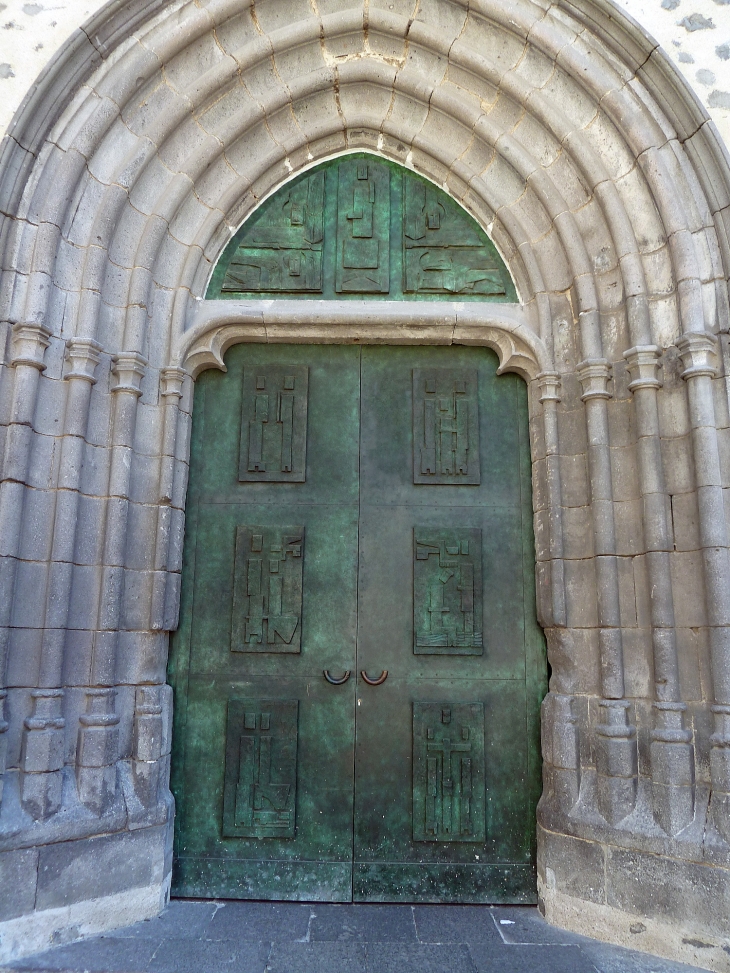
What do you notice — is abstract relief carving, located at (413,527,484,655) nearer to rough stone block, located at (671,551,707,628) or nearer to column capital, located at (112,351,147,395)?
rough stone block, located at (671,551,707,628)

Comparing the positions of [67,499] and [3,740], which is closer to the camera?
[3,740]

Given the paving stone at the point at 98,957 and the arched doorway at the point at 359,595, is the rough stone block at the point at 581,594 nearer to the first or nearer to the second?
the arched doorway at the point at 359,595

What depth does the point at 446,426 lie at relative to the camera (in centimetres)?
424

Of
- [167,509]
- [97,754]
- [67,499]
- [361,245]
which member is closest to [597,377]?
[361,245]

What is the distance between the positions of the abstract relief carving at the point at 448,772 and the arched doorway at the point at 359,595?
0.04 ft

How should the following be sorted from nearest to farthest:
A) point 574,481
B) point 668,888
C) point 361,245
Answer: point 668,888 → point 574,481 → point 361,245

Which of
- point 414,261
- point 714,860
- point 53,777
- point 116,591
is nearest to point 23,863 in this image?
point 53,777

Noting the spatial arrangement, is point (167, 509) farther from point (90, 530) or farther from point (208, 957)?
point (208, 957)

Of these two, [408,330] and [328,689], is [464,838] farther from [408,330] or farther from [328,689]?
[408,330]

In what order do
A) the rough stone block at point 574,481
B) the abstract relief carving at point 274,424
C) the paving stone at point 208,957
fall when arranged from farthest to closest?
the abstract relief carving at point 274,424
the rough stone block at point 574,481
the paving stone at point 208,957

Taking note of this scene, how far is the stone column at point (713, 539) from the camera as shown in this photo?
10.6 ft

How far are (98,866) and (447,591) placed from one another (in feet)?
7.55

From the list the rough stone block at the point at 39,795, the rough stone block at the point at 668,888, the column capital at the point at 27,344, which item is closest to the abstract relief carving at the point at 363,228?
the column capital at the point at 27,344

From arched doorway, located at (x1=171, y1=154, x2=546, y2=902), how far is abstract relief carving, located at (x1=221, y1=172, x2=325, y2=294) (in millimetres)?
15
